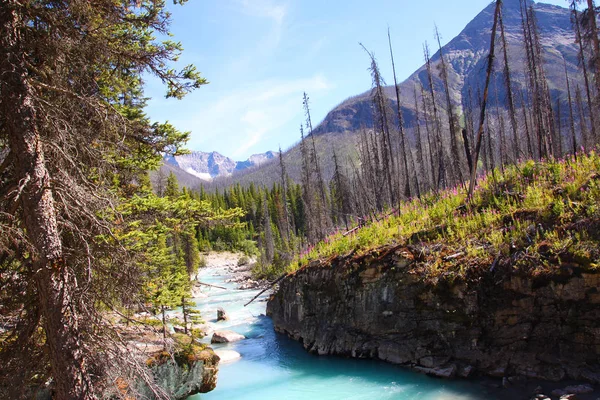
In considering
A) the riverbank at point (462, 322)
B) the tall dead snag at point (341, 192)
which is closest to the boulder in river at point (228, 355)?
the riverbank at point (462, 322)

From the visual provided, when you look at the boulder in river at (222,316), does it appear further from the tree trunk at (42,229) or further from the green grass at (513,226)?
the tree trunk at (42,229)

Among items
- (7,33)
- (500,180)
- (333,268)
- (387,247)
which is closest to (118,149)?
(7,33)

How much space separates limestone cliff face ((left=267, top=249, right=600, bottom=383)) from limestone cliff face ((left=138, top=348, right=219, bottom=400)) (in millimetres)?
4684

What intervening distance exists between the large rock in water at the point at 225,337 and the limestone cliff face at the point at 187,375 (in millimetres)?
6786

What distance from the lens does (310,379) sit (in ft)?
39.3

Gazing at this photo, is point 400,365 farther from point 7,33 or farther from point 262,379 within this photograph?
point 7,33

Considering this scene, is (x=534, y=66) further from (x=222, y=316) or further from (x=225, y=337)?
(x=222, y=316)

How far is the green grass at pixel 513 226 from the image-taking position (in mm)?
8938

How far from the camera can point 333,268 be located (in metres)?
14.6

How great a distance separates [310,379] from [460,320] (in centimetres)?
502

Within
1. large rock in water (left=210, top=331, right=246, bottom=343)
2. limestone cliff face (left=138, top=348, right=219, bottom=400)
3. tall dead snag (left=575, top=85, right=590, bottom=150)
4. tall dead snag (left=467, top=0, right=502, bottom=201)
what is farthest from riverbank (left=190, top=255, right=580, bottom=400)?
tall dead snag (left=575, top=85, right=590, bottom=150)

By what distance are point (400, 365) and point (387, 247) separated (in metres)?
3.67

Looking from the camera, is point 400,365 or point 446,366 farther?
point 400,365

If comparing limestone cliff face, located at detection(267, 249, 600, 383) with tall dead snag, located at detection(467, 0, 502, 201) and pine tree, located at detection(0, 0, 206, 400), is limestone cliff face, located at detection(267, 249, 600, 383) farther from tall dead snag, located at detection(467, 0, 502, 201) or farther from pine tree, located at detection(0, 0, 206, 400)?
pine tree, located at detection(0, 0, 206, 400)
